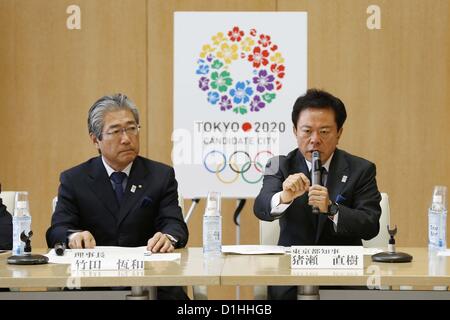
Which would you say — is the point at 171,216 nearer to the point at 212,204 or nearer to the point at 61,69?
the point at 212,204

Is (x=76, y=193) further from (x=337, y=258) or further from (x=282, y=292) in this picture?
(x=337, y=258)

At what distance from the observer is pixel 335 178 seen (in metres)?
3.82

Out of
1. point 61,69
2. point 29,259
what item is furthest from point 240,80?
point 29,259

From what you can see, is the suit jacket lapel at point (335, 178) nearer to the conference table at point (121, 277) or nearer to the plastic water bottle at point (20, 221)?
the conference table at point (121, 277)

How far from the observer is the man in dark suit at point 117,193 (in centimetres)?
373

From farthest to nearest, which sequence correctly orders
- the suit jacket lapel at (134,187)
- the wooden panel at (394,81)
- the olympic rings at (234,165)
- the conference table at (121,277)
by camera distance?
1. the wooden panel at (394,81)
2. the olympic rings at (234,165)
3. the suit jacket lapel at (134,187)
4. the conference table at (121,277)

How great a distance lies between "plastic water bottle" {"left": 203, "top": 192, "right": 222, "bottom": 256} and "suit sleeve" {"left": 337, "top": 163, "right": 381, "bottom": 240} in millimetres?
585

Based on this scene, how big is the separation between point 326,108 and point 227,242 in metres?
2.60

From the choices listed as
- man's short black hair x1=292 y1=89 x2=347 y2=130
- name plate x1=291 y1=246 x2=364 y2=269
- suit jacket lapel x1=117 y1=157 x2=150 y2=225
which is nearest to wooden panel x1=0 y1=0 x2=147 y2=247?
suit jacket lapel x1=117 y1=157 x2=150 y2=225

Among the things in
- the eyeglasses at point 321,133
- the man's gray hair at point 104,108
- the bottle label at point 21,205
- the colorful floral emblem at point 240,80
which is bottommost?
the bottle label at point 21,205

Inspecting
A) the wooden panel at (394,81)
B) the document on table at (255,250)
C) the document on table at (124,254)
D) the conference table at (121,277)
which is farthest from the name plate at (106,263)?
the wooden panel at (394,81)

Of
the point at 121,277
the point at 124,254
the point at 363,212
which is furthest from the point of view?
the point at 363,212

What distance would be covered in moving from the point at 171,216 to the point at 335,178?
0.84m

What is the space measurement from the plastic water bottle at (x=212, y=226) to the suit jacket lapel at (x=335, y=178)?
A: 0.60 meters
